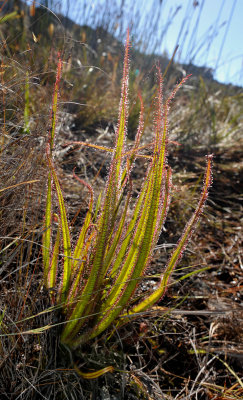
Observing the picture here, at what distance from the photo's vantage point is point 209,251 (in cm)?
172

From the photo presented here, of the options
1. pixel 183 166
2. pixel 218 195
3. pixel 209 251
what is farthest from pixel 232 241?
pixel 183 166

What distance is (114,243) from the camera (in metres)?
0.91

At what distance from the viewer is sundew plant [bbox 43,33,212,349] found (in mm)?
800

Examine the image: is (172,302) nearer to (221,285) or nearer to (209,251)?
(221,285)

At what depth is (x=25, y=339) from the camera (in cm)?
86

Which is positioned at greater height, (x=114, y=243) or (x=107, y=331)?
(x=114, y=243)

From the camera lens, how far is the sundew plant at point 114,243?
2.62ft

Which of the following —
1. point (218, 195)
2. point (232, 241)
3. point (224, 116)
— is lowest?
point (232, 241)

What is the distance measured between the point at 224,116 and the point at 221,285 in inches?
122

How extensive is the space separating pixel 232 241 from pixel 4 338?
1.34 metres

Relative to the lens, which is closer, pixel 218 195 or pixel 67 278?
pixel 67 278

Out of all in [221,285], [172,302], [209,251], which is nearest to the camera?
[172,302]

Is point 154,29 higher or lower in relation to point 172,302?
higher

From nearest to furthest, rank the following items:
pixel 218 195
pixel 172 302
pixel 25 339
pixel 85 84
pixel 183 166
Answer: pixel 25 339 → pixel 172 302 → pixel 218 195 → pixel 183 166 → pixel 85 84
